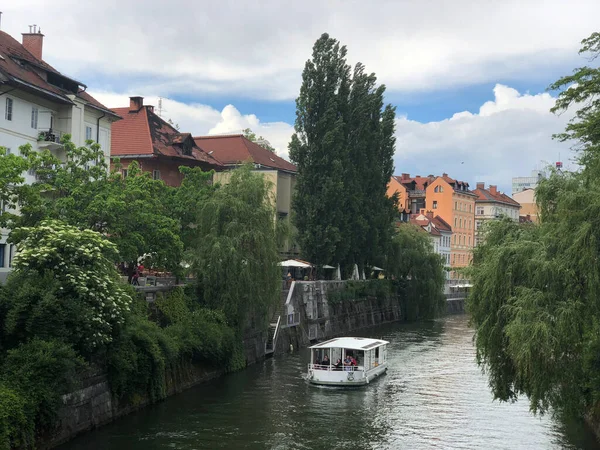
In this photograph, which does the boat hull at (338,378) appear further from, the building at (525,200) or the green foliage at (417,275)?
the building at (525,200)

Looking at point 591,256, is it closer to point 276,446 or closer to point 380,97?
point 276,446

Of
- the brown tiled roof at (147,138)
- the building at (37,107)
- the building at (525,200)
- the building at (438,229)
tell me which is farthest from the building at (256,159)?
the building at (525,200)

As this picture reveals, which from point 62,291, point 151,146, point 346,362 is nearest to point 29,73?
point 151,146

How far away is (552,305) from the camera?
21703mm

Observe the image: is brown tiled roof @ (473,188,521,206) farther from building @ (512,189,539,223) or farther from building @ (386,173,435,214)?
building @ (386,173,435,214)

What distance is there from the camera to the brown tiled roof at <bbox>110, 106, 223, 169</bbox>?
60.9 metres

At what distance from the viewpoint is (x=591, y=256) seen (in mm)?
20984

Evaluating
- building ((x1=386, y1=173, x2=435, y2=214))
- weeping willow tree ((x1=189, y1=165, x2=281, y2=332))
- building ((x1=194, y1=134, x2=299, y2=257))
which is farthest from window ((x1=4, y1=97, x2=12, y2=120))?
building ((x1=386, y1=173, x2=435, y2=214))

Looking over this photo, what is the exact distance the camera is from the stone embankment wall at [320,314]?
2142 inches

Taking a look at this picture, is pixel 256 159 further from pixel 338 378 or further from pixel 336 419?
pixel 336 419

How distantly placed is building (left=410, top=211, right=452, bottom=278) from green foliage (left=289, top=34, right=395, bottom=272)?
52120 mm

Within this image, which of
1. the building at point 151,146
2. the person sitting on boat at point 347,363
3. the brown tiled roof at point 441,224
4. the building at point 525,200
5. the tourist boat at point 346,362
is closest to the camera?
the tourist boat at point 346,362

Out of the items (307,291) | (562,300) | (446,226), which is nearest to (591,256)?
(562,300)

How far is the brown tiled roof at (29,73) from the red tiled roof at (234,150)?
25.0 metres
